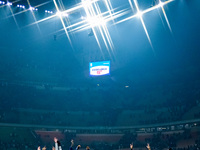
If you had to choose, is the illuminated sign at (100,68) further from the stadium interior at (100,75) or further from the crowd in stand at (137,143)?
the crowd in stand at (137,143)

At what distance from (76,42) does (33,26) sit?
26.7 feet

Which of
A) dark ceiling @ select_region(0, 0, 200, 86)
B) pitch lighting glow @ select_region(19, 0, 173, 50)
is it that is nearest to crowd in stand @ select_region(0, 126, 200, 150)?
dark ceiling @ select_region(0, 0, 200, 86)

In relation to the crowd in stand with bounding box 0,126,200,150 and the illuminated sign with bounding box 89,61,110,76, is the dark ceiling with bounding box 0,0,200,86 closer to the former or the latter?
the illuminated sign with bounding box 89,61,110,76

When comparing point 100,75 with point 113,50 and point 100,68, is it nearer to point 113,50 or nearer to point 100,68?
point 100,68

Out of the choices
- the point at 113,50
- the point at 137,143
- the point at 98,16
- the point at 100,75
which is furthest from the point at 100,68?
the point at 137,143

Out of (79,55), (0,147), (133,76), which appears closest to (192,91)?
(133,76)

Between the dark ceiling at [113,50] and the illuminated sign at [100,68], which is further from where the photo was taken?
the dark ceiling at [113,50]

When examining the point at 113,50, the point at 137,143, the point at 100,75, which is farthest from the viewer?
the point at 113,50

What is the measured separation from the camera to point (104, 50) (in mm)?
43719

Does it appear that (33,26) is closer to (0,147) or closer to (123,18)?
(123,18)

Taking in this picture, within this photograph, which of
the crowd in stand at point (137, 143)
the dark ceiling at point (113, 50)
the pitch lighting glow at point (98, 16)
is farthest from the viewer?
the dark ceiling at point (113, 50)

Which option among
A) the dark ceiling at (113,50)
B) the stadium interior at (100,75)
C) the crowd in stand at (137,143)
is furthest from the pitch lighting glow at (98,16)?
the crowd in stand at (137,143)

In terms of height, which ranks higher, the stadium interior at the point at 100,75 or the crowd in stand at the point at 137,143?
the stadium interior at the point at 100,75

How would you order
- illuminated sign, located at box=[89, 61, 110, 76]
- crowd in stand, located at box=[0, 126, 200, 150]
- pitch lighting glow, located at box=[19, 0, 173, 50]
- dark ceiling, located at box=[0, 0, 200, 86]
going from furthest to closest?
dark ceiling, located at box=[0, 0, 200, 86], illuminated sign, located at box=[89, 61, 110, 76], pitch lighting glow, located at box=[19, 0, 173, 50], crowd in stand, located at box=[0, 126, 200, 150]
